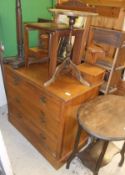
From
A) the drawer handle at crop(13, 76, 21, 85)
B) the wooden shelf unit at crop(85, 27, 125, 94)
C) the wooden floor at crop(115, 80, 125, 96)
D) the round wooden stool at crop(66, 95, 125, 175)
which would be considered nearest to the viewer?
the round wooden stool at crop(66, 95, 125, 175)

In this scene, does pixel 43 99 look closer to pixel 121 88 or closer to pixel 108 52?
pixel 108 52

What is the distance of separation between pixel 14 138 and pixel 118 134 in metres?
1.24

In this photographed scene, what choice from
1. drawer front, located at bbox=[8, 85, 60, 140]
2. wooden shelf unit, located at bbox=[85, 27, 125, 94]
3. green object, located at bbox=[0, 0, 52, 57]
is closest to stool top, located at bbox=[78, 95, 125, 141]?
drawer front, located at bbox=[8, 85, 60, 140]

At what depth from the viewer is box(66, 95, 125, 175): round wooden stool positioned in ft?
3.55

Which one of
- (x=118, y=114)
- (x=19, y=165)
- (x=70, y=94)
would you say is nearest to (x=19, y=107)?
(x=19, y=165)

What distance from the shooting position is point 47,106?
1389 millimetres

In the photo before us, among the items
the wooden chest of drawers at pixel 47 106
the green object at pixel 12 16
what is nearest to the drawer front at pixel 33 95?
the wooden chest of drawers at pixel 47 106

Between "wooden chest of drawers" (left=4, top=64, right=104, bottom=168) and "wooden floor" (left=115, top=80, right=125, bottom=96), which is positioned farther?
"wooden floor" (left=115, top=80, right=125, bottom=96)

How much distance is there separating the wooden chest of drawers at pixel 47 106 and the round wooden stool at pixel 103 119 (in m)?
0.11

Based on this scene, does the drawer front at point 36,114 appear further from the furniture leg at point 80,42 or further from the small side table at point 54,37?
the furniture leg at point 80,42

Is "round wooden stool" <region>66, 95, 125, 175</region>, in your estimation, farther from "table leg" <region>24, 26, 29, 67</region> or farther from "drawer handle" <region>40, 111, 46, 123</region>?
"table leg" <region>24, 26, 29, 67</region>

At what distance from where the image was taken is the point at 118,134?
1.08 metres

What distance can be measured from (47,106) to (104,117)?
47 centimetres

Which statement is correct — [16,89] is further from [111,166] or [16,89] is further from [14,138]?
[111,166]
